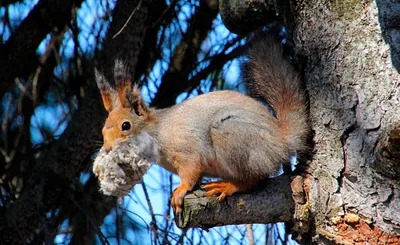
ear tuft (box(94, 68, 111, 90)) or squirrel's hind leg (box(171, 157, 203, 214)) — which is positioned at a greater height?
ear tuft (box(94, 68, 111, 90))

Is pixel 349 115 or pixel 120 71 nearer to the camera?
pixel 349 115

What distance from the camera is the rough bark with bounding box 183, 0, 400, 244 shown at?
4.57 ft

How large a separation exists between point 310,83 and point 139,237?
0.95m

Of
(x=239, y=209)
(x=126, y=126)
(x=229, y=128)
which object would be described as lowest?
(x=239, y=209)

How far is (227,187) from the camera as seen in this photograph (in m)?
1.55

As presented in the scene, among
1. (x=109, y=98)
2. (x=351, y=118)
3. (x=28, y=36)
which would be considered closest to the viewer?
(x=351, y=118)

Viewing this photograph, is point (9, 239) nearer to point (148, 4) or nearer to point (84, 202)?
point (84, 202)

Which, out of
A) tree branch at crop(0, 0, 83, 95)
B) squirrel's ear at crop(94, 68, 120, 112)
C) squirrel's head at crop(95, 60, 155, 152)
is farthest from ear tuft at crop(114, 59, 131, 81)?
tree branch at crop(0, 0, 83, 95)

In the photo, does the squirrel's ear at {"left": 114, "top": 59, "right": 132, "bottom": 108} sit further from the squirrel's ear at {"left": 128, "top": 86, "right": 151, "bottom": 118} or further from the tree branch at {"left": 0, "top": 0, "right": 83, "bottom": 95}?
the tree branch at {"left": 0, "top": 0, "right": 83, "bottom": 95}

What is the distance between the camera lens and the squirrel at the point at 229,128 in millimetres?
1568

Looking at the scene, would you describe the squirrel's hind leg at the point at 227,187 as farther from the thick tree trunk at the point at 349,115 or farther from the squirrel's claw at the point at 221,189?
the thick tree trunk at the point at 349,115

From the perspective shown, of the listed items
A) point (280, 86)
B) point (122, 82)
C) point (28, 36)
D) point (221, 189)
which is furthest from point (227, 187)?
point (28, 36)

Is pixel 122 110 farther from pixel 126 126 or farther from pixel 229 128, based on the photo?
pixel 229 128

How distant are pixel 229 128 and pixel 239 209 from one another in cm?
22
